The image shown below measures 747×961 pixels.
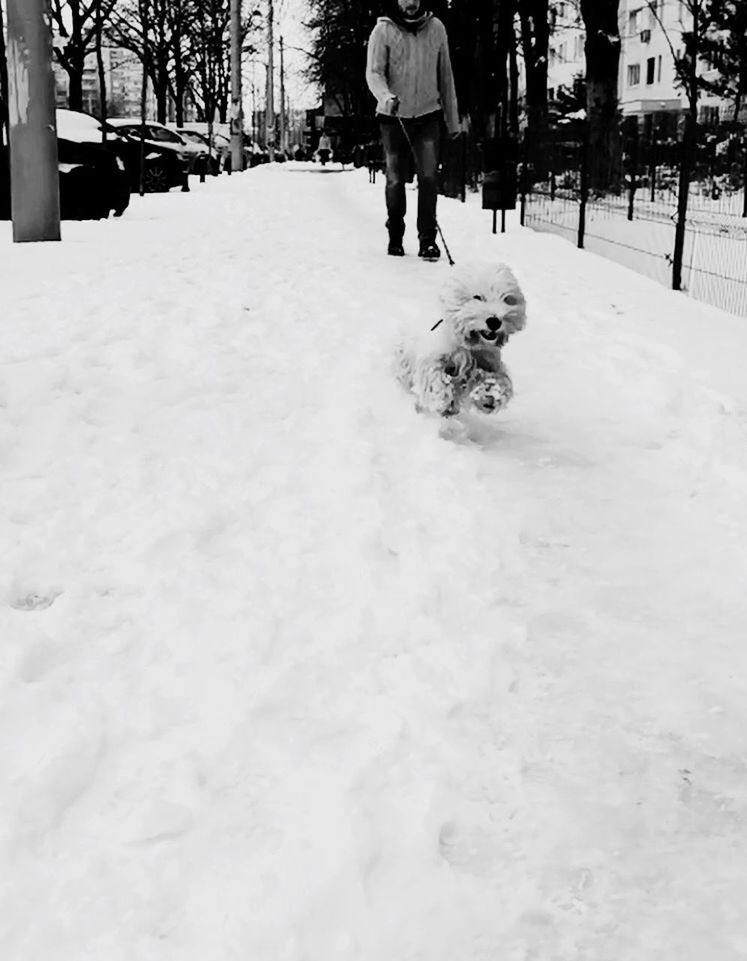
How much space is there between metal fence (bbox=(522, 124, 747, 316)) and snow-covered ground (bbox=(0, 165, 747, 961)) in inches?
128

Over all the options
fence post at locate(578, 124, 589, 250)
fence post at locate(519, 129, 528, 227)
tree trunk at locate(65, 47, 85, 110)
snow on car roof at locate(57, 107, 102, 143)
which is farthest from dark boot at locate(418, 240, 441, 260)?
tree trunk at locate(65, 47, 85, 110)

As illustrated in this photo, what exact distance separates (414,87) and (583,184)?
2760mm

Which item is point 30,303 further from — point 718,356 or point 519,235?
point 519,235

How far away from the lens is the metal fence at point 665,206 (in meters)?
8.88

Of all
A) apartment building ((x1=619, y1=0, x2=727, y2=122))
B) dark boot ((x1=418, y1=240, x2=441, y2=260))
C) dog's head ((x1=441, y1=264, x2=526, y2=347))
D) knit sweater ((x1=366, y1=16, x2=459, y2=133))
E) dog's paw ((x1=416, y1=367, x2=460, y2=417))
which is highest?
apartment building ((x1=619, y1=0, x2=727, y2=122))

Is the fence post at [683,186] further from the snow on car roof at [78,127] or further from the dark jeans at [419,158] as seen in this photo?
the snow on car roof at [78,127]

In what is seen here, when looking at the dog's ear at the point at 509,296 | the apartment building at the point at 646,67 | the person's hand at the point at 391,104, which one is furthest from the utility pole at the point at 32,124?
the apartment building at the point at 646,67

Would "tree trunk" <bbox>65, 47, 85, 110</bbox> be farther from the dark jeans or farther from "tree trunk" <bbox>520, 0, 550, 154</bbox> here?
the dark jeans

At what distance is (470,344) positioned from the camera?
4.54 metres

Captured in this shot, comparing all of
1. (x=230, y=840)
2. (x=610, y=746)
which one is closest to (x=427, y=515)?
(x=610, y=746)

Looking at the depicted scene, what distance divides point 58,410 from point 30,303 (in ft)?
9.75

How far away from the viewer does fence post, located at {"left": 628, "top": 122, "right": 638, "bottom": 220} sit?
38.0 ft

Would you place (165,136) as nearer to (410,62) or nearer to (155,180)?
(155,180)

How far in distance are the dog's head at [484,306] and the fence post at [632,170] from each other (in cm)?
759
